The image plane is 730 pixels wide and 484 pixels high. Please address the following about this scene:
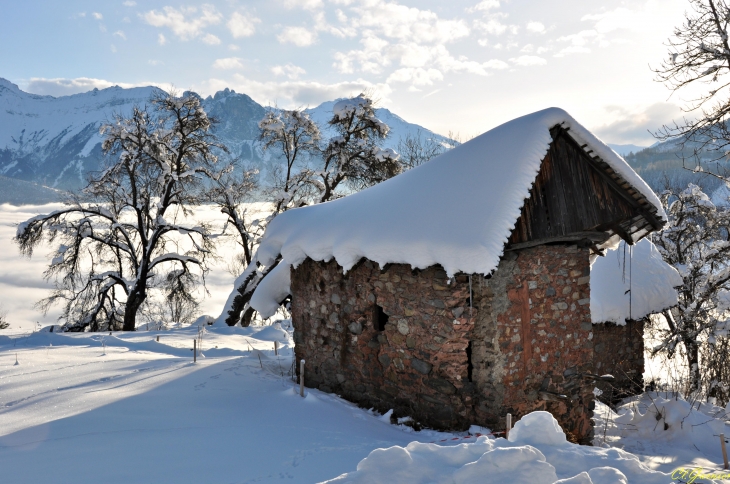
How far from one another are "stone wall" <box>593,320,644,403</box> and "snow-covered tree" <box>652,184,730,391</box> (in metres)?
0.69

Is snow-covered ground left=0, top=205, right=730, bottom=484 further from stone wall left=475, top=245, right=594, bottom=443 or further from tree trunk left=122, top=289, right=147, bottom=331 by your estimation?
tree trunk left=122, top=289, right=147, bottom=331

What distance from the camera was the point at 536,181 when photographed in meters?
6.34

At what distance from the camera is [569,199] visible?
6.59 m

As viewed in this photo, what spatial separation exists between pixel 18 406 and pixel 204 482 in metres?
3.43

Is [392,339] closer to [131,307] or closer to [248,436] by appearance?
[248,436]

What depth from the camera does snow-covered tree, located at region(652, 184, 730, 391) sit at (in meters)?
10.2

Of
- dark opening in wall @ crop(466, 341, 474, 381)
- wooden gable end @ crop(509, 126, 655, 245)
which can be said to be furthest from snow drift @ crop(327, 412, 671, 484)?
wooden gable end @ crop(509, 126, 655, 245)

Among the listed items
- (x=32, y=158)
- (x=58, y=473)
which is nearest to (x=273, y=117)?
(x=58, y=473)

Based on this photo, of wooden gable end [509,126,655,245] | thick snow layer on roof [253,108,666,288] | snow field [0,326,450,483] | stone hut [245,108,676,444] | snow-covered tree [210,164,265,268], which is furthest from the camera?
snow-covered tree [210,164,265,268]

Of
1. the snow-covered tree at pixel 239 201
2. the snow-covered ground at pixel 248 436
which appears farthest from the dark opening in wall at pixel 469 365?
the snow-covered tree at pixel 239 201

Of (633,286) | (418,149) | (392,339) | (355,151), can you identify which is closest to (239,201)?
(355,151)

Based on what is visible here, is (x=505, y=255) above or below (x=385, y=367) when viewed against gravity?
above

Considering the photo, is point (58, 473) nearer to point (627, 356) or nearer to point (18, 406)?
point (18, 406)

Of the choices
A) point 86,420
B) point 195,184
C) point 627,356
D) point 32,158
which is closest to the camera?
point 86,420
